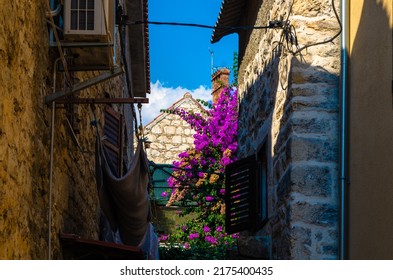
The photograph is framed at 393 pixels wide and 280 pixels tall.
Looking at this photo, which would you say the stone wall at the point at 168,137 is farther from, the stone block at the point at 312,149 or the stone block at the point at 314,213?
the stone block at the point at 314,213

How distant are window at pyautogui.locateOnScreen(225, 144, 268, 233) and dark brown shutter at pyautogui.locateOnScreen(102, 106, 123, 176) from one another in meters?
1.53

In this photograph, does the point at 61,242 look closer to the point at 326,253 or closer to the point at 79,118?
the point at 79,118

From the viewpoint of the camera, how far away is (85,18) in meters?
7.51

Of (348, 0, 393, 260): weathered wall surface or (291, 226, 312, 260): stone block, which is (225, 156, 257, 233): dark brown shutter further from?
(348, 0, 393, 260): weathered wall surface

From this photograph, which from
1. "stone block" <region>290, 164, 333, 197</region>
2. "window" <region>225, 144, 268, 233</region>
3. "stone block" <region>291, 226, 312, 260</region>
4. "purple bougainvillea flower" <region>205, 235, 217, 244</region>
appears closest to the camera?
"stone block" <region>291, 226, 312, 260</region>

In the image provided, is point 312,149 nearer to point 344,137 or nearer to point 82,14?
point 344,137

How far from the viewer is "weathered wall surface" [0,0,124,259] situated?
5785 mm

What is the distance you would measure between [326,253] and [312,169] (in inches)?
32.2

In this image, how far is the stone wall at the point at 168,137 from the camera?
24484 mm

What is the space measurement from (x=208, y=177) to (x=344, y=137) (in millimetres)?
8861

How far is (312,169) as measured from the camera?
8586 mm

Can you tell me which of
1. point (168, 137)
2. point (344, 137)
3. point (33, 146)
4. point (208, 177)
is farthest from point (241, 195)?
point (168, 137)

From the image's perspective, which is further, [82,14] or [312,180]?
[312,180]

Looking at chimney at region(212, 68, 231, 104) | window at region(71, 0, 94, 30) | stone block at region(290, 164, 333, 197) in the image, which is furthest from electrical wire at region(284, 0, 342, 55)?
chimney at region(212, 68, 231, 104)
